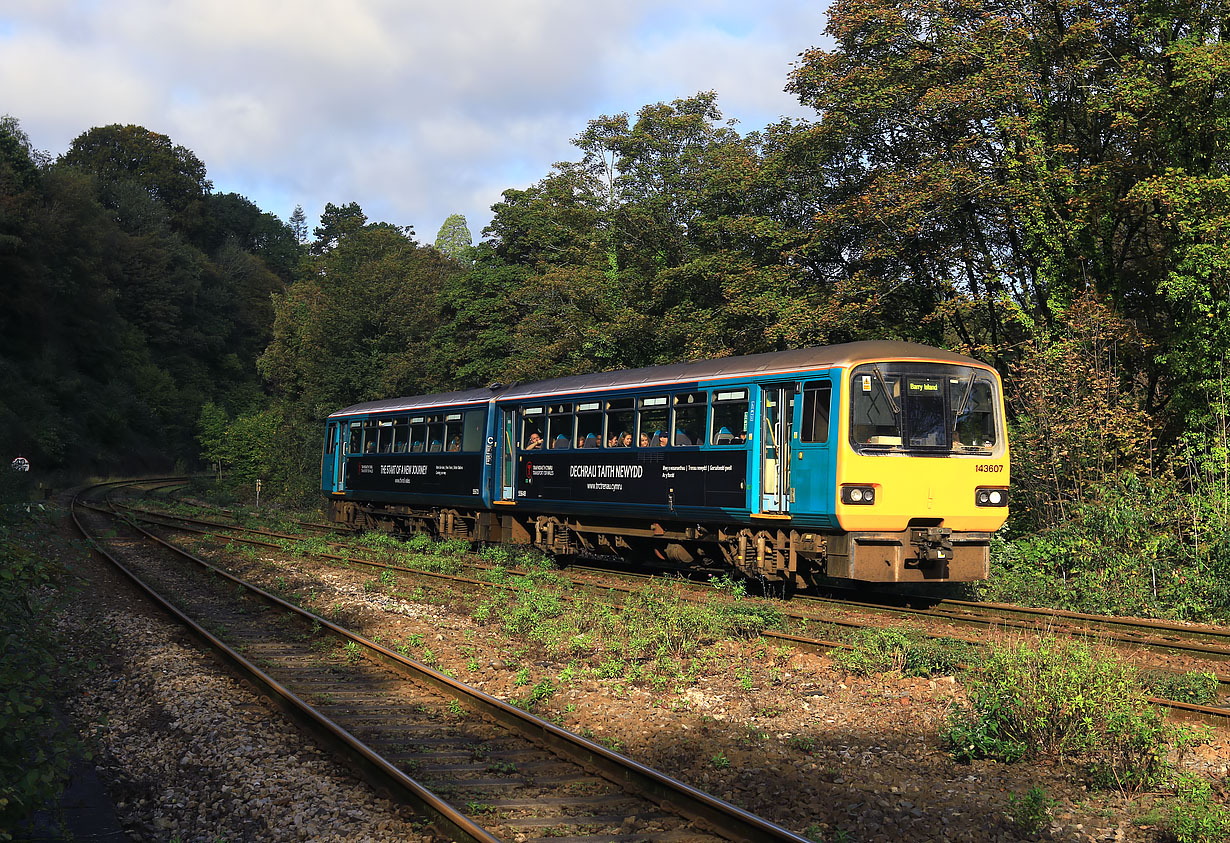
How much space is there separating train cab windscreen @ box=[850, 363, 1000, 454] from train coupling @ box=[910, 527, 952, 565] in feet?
3.23

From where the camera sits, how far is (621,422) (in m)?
15.5

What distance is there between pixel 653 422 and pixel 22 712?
1054 centimetres

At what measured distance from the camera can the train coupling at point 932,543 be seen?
40.0 ft

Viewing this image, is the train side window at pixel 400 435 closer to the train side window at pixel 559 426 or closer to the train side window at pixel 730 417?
the train side window at pixel 559 426

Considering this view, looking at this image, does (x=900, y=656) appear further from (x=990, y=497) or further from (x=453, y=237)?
(x=453, y=237)

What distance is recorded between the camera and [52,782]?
16.3 feet

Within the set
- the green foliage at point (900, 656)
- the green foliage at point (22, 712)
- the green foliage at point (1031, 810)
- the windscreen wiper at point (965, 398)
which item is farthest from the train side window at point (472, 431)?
the green foliage at point (1031, 810)

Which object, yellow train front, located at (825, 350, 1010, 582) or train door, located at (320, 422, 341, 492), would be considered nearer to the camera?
yellow train front, located at (825, 350, 1010, 582)

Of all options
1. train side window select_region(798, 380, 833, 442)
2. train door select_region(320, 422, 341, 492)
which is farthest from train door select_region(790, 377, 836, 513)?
train door select_region(320, 422, 341, 492)

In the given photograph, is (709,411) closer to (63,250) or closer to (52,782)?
(52,782)

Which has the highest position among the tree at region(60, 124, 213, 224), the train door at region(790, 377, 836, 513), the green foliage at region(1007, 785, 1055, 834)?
the tree at region(60, 124, 213, 224)

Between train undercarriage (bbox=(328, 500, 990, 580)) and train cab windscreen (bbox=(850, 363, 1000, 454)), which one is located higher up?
train cab windscreen (bbox=(850, 363, 1000, 454))

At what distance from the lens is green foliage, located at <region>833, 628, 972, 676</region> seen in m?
8.77

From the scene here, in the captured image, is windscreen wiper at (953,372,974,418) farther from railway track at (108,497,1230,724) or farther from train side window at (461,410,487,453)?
train side window at (461,410,487,453)
